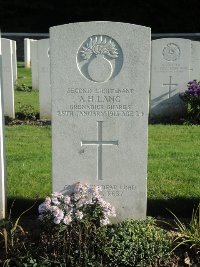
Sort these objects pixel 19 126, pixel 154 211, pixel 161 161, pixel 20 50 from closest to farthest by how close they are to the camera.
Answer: pixel 154 211 < pixel 161 161 < pixel 19 126 < pixel 20 50

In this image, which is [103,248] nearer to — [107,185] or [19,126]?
[107,185]

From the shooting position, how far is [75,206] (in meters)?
4.05

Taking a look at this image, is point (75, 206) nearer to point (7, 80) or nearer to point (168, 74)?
point (7, 80)

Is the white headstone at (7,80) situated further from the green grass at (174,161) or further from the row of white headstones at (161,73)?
the green grass at (174,161)

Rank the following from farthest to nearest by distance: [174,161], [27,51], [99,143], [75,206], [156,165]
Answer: [27,51]
[174,161]
[156,165]
[99,143]
[75,206]

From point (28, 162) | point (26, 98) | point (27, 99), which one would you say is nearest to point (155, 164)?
point (28, 162)

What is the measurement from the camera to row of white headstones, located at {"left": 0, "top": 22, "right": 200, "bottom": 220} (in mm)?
4160

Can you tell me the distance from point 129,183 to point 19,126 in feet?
17.2

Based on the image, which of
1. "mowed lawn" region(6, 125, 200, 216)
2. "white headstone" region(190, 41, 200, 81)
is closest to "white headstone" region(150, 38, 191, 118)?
"white headstone" region(190, 41, 200, 81)

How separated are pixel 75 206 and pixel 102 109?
889mm

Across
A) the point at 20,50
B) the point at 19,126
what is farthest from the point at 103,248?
the point at 20,50

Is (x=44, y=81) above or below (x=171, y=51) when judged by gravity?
below

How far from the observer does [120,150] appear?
14.4ft

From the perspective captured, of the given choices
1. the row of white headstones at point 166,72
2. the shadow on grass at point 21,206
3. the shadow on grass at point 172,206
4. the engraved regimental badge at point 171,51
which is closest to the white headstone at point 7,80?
the row of white headstones at point 166,72
